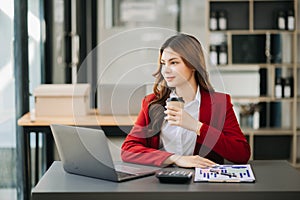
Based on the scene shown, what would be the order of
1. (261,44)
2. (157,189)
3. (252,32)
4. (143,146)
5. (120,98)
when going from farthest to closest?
(261,44), (252,32), (120,98), (143,146), (157,189)

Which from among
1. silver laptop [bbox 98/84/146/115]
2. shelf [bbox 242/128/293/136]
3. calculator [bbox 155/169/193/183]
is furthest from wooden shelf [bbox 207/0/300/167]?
calculator [bbox 155/169/193/183]

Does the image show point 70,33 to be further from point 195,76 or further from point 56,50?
point 195,76

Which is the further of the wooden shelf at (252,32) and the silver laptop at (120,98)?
the wooden shelf at (252,32)

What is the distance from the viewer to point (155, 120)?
9.27 ft

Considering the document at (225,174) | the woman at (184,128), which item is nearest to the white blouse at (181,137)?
the woman at (184,128)

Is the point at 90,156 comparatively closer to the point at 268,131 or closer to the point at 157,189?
the point at 157,189

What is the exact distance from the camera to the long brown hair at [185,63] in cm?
272

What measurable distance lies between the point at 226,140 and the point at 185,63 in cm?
37

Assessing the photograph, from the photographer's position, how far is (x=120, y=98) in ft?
13.6

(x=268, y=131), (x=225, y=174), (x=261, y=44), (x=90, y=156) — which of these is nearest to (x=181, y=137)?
(x=225, y=174)

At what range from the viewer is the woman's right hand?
257 cm

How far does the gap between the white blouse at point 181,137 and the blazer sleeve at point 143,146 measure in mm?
46

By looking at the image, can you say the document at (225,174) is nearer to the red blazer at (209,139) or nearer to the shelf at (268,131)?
the red blazer at (209,139)

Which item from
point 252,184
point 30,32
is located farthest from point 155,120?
point 30,32
